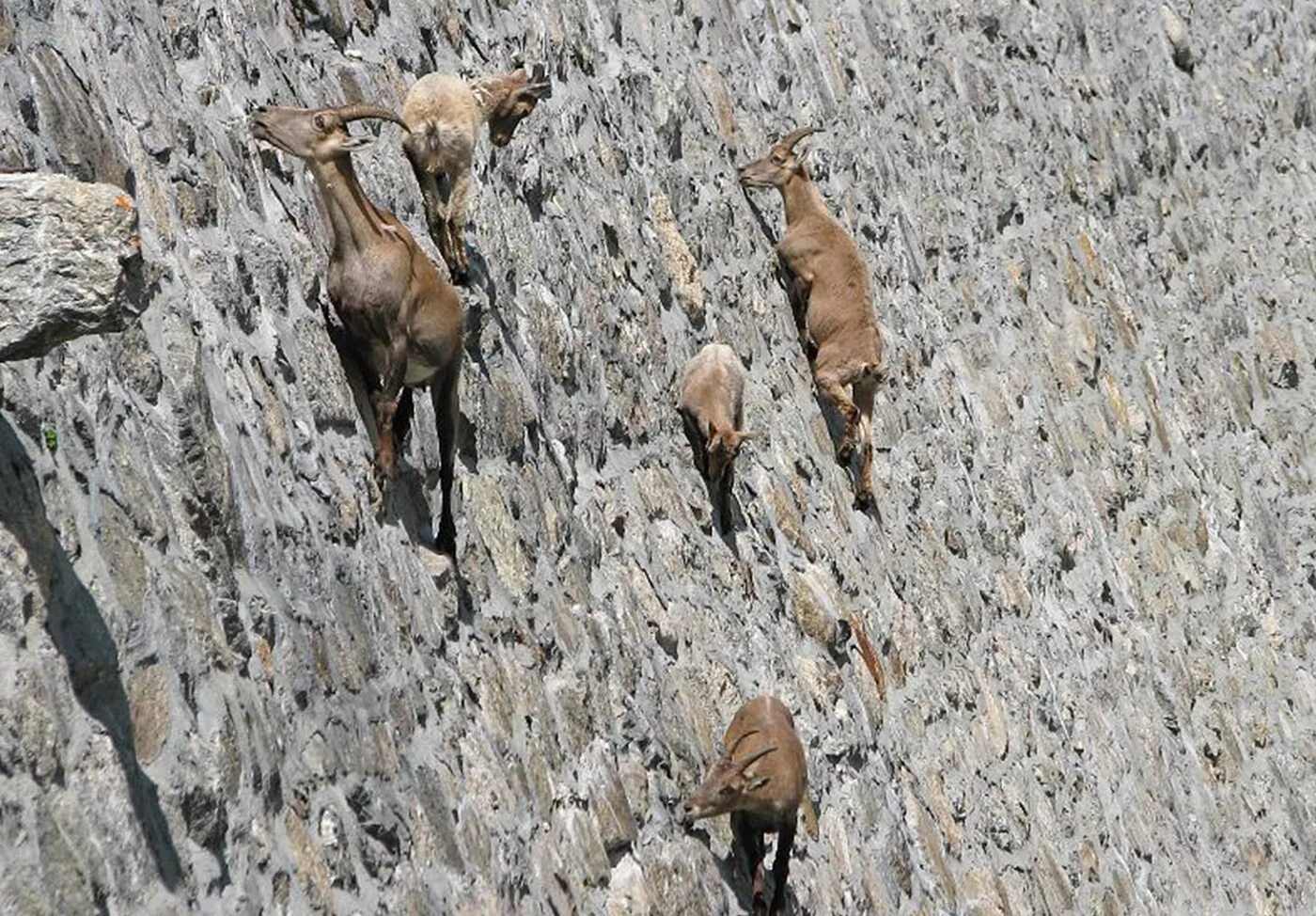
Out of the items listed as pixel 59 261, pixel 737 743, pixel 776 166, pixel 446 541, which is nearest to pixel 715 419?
pixel 737 743

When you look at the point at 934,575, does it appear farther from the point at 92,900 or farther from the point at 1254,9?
the point at 1254,9

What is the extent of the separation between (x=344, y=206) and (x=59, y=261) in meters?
1.75

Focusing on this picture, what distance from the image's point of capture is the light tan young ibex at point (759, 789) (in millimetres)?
6934

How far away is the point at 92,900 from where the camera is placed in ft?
13.3

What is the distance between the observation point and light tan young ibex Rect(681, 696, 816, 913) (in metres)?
6.93

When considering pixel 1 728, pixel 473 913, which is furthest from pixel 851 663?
pixel 1 728

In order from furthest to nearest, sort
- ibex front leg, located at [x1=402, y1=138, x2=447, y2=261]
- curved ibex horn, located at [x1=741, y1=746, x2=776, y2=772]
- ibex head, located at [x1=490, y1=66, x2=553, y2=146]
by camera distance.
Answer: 1. ibex head, located at [x1=490, y1=66, x2=553, y2=146]
2. curved ibex horn, located at [x1=741, y1=746, x2=776, y2=772]
3. ibex front leg, located at [x1=402, y1=138, x2=447, y2=261]

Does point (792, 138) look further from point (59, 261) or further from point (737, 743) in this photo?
point (59, 261)

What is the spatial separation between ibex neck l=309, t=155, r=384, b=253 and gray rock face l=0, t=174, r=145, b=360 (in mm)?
1574

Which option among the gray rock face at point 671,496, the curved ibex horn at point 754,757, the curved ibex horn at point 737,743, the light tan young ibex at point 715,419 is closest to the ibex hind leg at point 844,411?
the gray rock face at point 671,496

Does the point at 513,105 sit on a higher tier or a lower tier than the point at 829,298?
higher

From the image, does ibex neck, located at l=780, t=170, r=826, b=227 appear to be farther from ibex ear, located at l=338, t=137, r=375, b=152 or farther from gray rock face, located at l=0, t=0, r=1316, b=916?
ibex ear, located at l=338, t=137, r=375, b=152

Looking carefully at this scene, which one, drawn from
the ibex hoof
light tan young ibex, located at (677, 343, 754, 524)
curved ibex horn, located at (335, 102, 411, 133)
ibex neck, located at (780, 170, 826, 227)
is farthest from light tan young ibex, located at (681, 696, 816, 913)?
ibex neck, located at (780, 170, 826, 227)

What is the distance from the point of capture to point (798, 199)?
33.1ft
